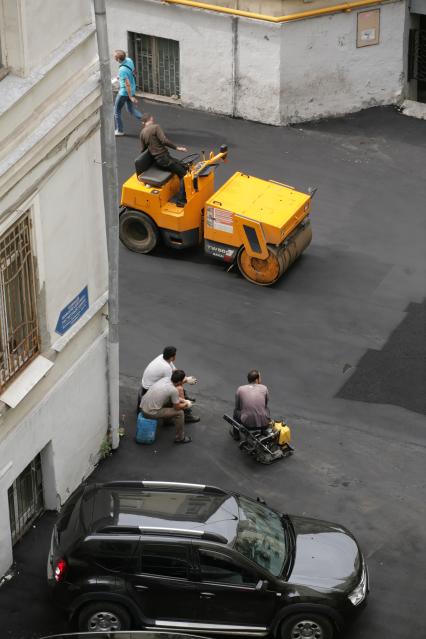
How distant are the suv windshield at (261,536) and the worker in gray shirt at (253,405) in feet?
7.32

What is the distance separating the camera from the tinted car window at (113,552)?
1573 centimetres

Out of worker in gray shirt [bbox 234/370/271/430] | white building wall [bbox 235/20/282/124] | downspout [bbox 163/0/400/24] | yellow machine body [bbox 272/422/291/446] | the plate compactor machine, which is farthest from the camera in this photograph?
white building wall [bbox 235/20/282/124]

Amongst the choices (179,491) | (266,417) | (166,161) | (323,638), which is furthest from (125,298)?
(323,638)

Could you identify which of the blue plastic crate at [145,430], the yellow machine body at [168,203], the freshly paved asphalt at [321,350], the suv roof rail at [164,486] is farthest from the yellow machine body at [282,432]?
the yellow machine body at [168,203]

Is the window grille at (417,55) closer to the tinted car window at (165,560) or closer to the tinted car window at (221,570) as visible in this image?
the tinted car window at (221,570)

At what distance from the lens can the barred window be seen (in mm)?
15984

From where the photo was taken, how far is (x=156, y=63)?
29.5 metres

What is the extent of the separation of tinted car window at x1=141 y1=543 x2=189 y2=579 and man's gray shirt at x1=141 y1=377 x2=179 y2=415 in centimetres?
395

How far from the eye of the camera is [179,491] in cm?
1672

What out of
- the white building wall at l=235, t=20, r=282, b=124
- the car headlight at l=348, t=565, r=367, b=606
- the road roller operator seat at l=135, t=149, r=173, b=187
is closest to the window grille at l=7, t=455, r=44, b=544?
the car headlight at l=348, t=565, r=367, b=606

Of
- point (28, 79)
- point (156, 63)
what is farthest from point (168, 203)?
point (28, 79)

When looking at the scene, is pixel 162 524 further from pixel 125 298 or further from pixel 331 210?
pixel 331 210

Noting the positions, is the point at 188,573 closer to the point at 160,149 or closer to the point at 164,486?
the point at 164,486

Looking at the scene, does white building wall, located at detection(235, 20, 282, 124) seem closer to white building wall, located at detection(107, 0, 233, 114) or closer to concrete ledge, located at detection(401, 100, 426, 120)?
white building wall, located at detection(107, 0, 233, 114)
